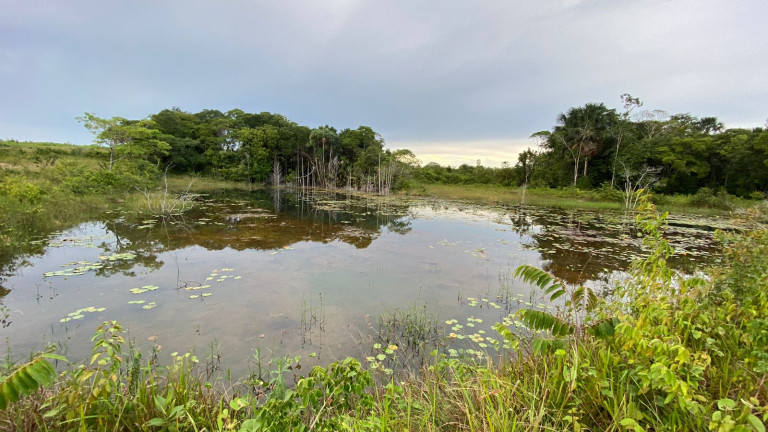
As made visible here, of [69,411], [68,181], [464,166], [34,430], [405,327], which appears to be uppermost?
[464,166]

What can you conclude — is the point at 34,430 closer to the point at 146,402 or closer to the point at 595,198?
the point at 146,402

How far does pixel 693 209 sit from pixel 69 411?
30190mm

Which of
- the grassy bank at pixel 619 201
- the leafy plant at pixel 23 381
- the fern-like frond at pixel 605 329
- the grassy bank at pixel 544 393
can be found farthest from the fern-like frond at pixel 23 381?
the grassy bank at pixel 619 201

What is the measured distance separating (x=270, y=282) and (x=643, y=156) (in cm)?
3230

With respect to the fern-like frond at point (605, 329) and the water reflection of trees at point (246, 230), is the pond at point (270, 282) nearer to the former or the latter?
the water reflection of trees at point (246, 230)

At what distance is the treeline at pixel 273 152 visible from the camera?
32.1 m

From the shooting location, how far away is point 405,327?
13.0 ft

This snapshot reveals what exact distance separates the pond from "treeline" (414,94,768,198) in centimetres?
1647

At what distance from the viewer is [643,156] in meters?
25.9

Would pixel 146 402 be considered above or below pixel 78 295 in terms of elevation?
above

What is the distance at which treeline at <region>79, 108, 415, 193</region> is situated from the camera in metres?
32.1

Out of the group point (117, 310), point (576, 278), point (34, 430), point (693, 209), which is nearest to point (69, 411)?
point (34, 430)

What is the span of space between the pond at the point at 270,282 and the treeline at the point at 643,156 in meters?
16.5

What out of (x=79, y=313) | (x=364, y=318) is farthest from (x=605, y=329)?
(x=79, y=313)
